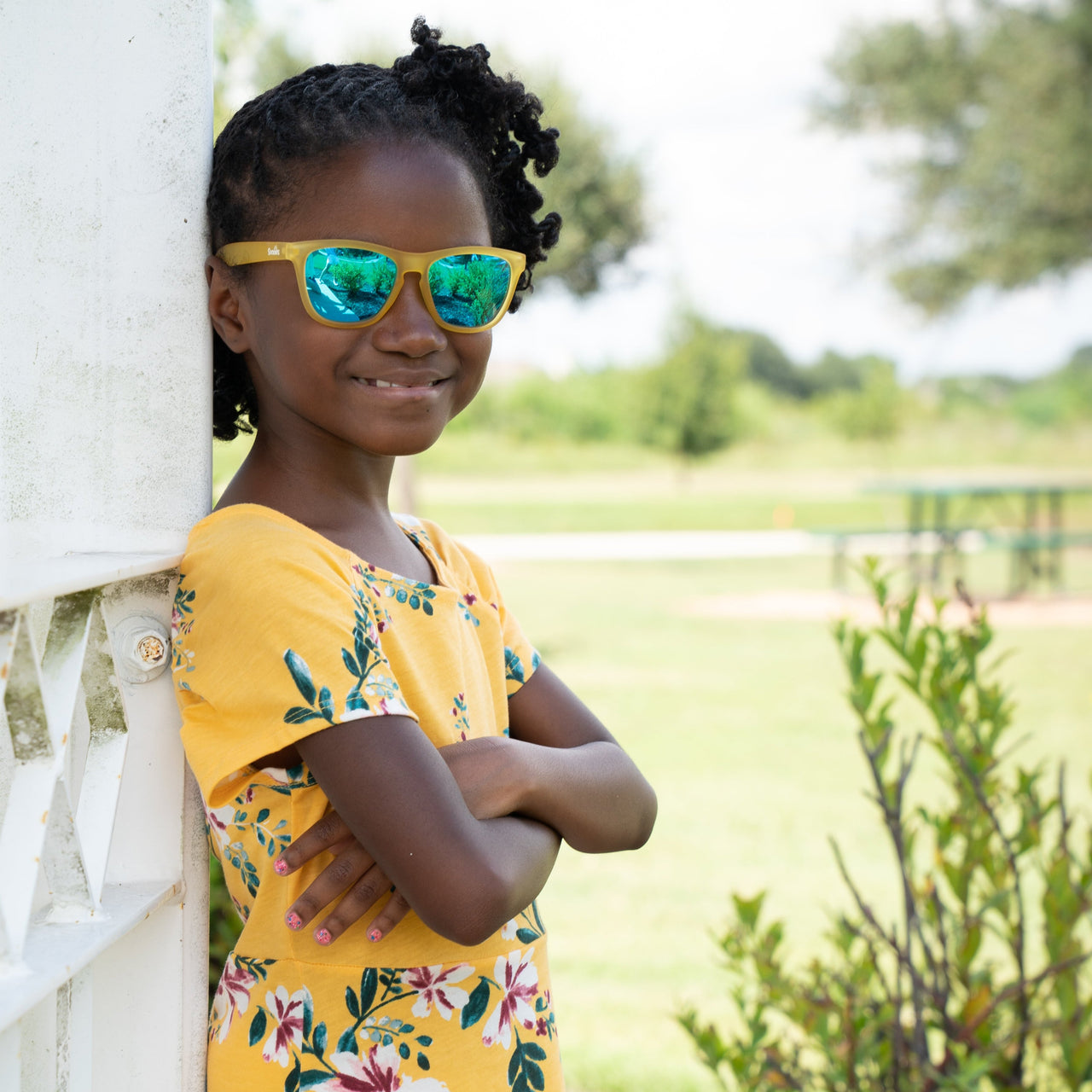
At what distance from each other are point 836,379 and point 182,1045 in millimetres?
59367

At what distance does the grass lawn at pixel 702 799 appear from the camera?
12.0ft

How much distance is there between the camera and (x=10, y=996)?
2.76 feet

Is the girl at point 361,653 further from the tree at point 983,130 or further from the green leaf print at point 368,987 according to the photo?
the tree at point 983,130

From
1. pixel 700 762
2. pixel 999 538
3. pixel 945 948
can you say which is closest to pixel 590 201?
pixel 999 538

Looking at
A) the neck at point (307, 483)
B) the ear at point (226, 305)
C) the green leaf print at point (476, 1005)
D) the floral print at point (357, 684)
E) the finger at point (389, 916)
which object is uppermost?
the ear at point (226, 305)

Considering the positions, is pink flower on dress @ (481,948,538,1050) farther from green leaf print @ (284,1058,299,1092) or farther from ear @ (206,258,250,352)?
ear @ (206,258,250,352)

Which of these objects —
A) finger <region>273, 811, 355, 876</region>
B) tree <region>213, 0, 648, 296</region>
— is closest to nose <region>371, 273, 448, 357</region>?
finger <region>273, 811, 355, 876</region>

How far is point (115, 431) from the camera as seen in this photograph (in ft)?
3.86

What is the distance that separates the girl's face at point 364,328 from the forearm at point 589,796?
0.36 meters

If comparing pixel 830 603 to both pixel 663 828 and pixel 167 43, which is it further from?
pixel 167 43

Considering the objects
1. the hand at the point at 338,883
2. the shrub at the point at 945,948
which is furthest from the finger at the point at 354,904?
the shrub at the point at 945,948

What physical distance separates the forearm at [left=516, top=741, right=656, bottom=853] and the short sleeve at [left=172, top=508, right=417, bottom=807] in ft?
0.54

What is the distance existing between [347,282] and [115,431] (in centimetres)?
27

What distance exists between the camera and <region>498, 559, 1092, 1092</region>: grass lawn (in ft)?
12.0
